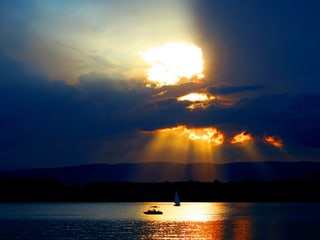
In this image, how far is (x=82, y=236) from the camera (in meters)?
85.4

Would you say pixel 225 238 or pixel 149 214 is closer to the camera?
Answer: pixel 225 238

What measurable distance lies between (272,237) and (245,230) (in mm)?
13656

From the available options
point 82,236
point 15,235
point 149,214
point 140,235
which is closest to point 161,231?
point 140,235

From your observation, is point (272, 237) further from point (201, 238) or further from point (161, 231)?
point (161, 231)

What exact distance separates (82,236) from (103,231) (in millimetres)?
10213

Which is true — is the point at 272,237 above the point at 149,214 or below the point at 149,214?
below

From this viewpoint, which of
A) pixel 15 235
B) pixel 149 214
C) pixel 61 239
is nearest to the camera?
pixel 61 239

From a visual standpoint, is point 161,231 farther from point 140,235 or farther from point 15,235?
point 15,235

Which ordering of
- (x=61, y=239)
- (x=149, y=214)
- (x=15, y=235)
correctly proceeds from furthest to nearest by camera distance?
1. (x=149, y=214)
2. (x=15, y=235)
3. (x=61, y=239)

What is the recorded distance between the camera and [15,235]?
285ft

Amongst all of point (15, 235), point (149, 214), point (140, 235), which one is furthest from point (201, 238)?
point (149, 214)

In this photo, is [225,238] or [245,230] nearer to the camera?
[225,238]

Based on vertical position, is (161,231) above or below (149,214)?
below

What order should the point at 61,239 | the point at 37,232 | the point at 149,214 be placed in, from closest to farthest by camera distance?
the point at 61,239 → the point at 37,232 → the point at 149,214
